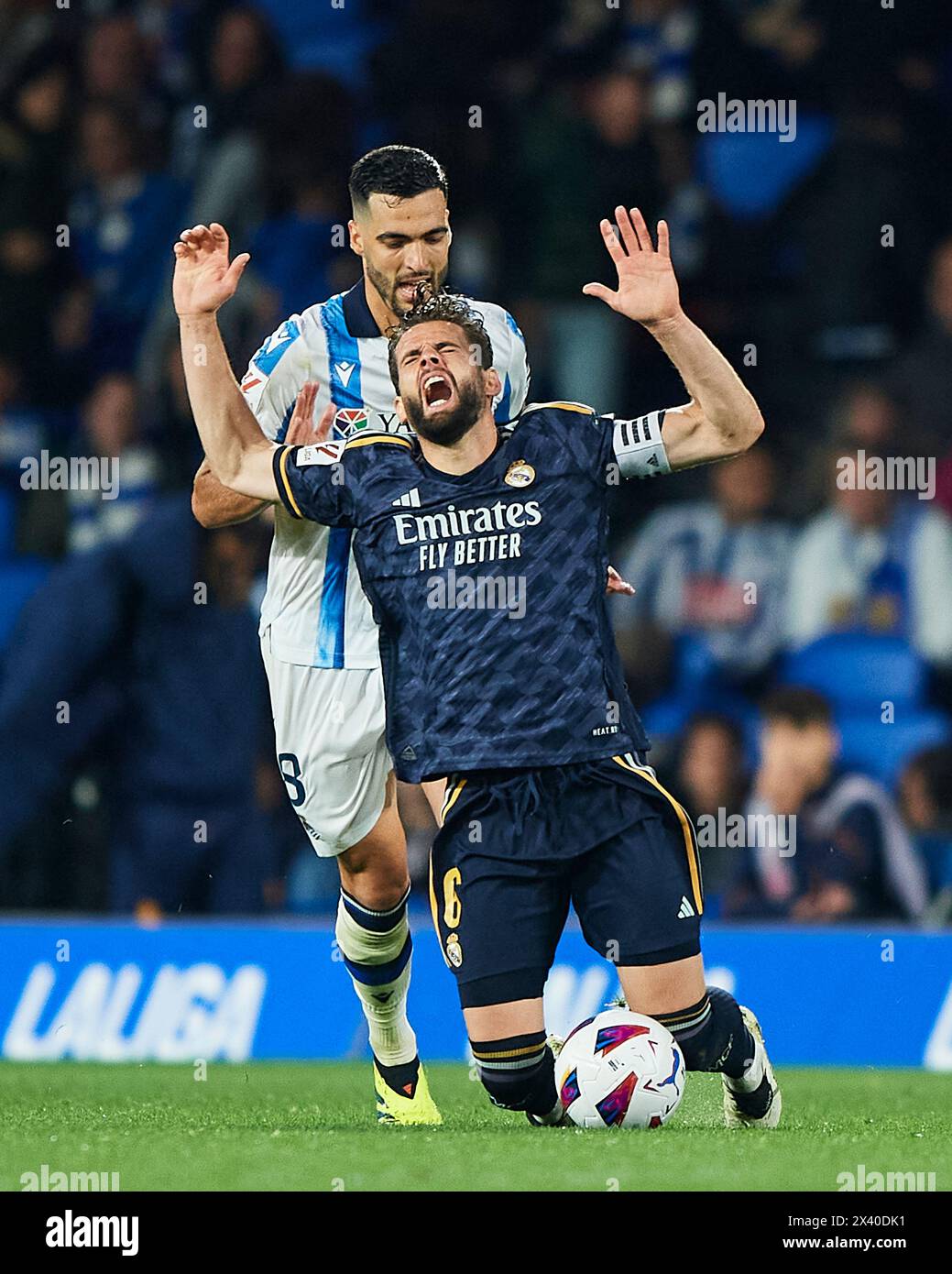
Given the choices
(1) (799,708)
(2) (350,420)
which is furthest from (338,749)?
(1) (799,708)

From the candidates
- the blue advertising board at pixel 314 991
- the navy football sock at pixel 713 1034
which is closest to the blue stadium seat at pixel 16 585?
the blue advertising board at pixel 314 991

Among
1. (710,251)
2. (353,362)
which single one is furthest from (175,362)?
(353,362)

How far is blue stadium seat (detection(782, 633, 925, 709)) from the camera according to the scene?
1045 centimetres

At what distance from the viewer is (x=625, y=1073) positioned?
5.25 meters

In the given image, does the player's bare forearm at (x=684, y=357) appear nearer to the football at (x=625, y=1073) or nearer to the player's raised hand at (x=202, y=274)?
the player's raised hand at (x=202, y=274)

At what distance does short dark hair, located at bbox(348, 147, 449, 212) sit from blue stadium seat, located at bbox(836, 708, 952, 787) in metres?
4.82

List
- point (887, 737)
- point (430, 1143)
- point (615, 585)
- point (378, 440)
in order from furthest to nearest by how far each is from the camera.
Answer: point (887, 737) < point (615, 585) < point (378, 440) < point (430, 1143)

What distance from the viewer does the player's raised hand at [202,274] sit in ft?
18.5

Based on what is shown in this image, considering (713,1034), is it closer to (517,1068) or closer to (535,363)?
(517,1068)

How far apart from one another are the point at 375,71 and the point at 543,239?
1.44 metres

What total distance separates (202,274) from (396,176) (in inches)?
29.4

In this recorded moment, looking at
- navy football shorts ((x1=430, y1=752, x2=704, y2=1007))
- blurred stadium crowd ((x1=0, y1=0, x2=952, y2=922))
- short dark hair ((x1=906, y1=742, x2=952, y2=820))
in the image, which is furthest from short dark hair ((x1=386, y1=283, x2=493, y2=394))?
short dark hair ((x1=906, y1=742, x2=952, y2=820))

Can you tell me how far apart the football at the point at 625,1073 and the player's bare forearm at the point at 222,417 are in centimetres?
154

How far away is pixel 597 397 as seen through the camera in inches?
→ 432
